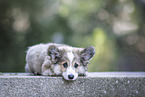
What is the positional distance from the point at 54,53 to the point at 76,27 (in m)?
8.48

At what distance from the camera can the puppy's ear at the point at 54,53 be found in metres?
4.00

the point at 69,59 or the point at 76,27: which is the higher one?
the point at 76,27

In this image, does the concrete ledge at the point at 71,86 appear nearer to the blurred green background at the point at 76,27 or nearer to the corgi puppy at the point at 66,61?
the corgi puppy at the point at 66,61

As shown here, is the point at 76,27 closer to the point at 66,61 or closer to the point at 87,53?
the point at 87,53

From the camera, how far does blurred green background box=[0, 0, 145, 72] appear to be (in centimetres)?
1178

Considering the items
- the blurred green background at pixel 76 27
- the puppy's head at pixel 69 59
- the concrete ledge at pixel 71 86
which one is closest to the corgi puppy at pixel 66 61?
the puppy's head at pixel 69 59

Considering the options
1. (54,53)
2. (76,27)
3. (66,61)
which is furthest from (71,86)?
(76,27)

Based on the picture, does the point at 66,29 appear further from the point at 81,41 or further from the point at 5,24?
the point at 5,24

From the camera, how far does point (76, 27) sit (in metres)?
12.4

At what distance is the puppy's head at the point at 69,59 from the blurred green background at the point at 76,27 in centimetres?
717

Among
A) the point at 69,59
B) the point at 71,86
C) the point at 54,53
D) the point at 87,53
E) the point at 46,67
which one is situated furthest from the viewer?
the point at 46,67

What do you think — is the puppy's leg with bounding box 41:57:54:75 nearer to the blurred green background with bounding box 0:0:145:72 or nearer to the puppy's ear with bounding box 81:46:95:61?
the puppy's ear with bounding box 81:46:95:61

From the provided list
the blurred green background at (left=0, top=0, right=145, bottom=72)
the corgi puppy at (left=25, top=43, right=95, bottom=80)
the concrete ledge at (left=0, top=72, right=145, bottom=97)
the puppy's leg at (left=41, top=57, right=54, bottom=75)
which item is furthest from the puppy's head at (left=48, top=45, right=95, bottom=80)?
the blurred green background at (left=0, top=0, right=145, bottom=72)

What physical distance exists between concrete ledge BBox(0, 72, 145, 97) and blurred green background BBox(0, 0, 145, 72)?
762cm
